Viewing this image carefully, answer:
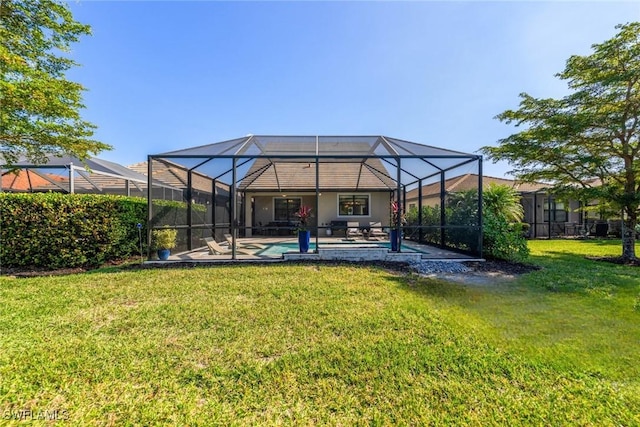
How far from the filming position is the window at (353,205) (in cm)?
1570

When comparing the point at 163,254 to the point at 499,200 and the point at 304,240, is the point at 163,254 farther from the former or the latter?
the point at 499,200

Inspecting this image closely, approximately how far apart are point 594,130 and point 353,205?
33.2 ft

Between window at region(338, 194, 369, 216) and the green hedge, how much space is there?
10821mm

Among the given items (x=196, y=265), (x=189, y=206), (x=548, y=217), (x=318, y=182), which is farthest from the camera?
(x=548, y=217)

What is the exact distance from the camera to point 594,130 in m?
8.70

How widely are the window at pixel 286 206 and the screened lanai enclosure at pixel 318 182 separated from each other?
975 mm

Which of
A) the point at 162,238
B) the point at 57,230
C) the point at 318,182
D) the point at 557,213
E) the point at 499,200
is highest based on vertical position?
the point at 318,182

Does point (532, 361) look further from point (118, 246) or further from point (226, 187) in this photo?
point (226, 187)

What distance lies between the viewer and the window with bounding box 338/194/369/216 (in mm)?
15703

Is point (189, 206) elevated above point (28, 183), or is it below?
below

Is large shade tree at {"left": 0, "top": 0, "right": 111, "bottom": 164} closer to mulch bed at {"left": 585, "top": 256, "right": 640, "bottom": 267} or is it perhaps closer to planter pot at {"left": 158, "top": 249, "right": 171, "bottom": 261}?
planter pot at {"left": 158, "top": 249, "right": 171, "bottom": 261}

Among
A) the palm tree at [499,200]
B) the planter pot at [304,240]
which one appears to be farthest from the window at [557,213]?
the planter pot at [304,240]

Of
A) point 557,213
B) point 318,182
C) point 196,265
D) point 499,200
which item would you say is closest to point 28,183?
point 196,265

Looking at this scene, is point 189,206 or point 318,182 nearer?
point 318,182
